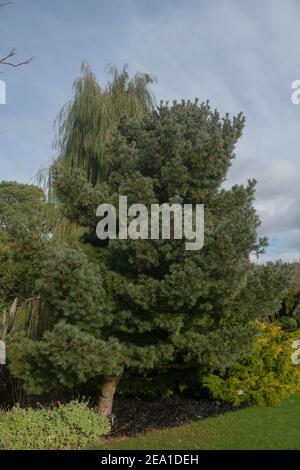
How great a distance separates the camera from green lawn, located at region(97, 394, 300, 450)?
18.8ft

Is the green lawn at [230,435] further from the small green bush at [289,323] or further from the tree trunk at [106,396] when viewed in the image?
the small green bush at [289,323]

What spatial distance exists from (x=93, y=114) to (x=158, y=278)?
5.06 m

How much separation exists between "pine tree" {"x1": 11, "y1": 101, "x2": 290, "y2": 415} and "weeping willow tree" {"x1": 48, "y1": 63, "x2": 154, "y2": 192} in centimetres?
236

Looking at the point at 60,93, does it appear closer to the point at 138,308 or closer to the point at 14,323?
the point at 14,323

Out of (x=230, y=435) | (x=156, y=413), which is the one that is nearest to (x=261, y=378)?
(x=156, y=413)

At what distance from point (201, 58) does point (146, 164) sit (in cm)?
245

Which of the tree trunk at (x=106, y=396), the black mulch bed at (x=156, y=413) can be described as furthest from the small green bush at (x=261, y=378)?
the tree trunk at (x=106, y=396)

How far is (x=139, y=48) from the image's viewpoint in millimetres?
8438

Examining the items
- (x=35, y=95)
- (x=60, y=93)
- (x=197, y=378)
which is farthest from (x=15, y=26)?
(x=197, y=378)

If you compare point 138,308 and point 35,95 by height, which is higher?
point 35,95

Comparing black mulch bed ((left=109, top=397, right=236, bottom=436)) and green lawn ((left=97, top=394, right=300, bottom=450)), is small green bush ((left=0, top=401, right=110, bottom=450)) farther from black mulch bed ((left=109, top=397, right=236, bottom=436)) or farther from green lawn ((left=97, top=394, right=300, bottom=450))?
black mulch bed ((left=109, top=397, right=236, bottom=436))

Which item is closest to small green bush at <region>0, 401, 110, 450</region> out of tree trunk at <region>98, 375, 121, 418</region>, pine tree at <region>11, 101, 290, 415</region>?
pine tree at <region>11, 101, 290, 415</region>

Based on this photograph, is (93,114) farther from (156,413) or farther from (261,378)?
(261,378)

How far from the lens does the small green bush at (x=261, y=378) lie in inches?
316
